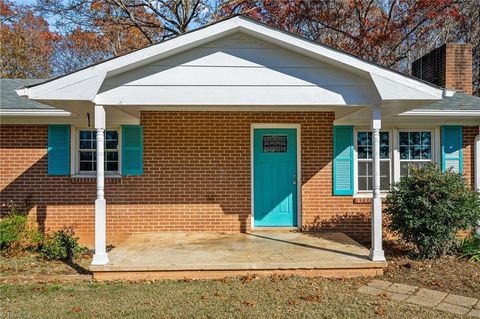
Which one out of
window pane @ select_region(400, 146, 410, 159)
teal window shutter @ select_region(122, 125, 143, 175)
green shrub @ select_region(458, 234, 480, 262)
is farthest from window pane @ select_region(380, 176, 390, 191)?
teal window shutter @ select_region(122, 125, 143, 175)

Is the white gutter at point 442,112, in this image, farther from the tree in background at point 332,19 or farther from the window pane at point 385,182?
the tree in background at point 332,19

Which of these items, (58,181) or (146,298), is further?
(58,181)

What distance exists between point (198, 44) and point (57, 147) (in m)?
4.08

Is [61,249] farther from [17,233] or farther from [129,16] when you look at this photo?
[129,16]

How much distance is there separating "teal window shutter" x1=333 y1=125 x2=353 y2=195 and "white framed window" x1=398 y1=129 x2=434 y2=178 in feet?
3.88

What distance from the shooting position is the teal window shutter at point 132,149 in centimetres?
835

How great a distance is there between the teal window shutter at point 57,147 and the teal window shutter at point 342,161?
18.1 feet

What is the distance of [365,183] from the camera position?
8844 millimetres

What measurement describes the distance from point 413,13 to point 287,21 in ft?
16.3

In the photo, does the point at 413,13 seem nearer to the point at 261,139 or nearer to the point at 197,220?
the point at 261,139

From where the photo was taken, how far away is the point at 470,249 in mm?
7402

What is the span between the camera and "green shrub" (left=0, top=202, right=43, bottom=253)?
764cm

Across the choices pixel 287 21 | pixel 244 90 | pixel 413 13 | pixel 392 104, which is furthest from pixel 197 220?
pixel 413 13

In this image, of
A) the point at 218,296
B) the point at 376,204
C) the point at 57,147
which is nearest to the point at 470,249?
the point at 376,204
